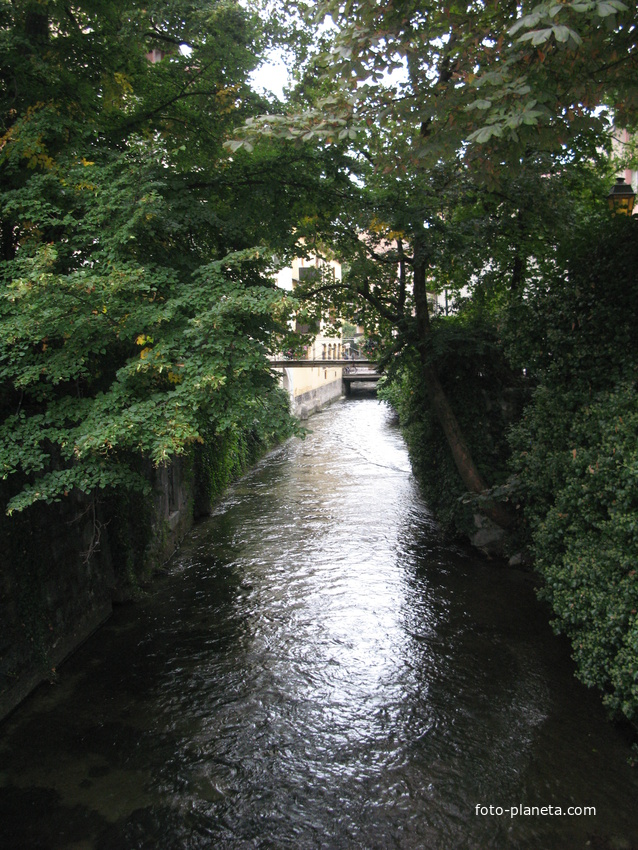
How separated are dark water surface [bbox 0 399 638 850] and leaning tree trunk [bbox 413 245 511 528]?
3.72ft

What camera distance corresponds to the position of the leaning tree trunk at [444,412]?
11523mm

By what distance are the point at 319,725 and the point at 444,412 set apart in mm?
6599

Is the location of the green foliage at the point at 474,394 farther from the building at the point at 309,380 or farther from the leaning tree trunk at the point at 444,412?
the building at the point at 309,380

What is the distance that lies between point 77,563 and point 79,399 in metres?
2.98

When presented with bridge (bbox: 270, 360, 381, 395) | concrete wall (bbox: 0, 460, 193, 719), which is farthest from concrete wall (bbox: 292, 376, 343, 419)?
concrete wall (bbox: 0, 460, 193, 719)

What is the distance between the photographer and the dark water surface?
17.7ft

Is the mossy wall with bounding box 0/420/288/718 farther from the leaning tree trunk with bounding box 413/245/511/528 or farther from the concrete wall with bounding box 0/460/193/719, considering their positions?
the leaning tree trunk with bounding box 413/245/511/528

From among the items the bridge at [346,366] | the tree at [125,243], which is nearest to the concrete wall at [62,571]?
the tree at [125,243]

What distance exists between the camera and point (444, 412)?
38.9 ft

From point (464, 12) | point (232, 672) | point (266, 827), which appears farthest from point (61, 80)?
point (266, 827)

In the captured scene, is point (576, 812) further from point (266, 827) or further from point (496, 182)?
point (496, 182)

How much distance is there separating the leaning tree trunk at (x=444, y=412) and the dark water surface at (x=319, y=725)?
3.72 feet

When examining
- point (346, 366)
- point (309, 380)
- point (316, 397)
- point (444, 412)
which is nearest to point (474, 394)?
point (444, 412)

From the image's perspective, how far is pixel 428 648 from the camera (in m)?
8.45
